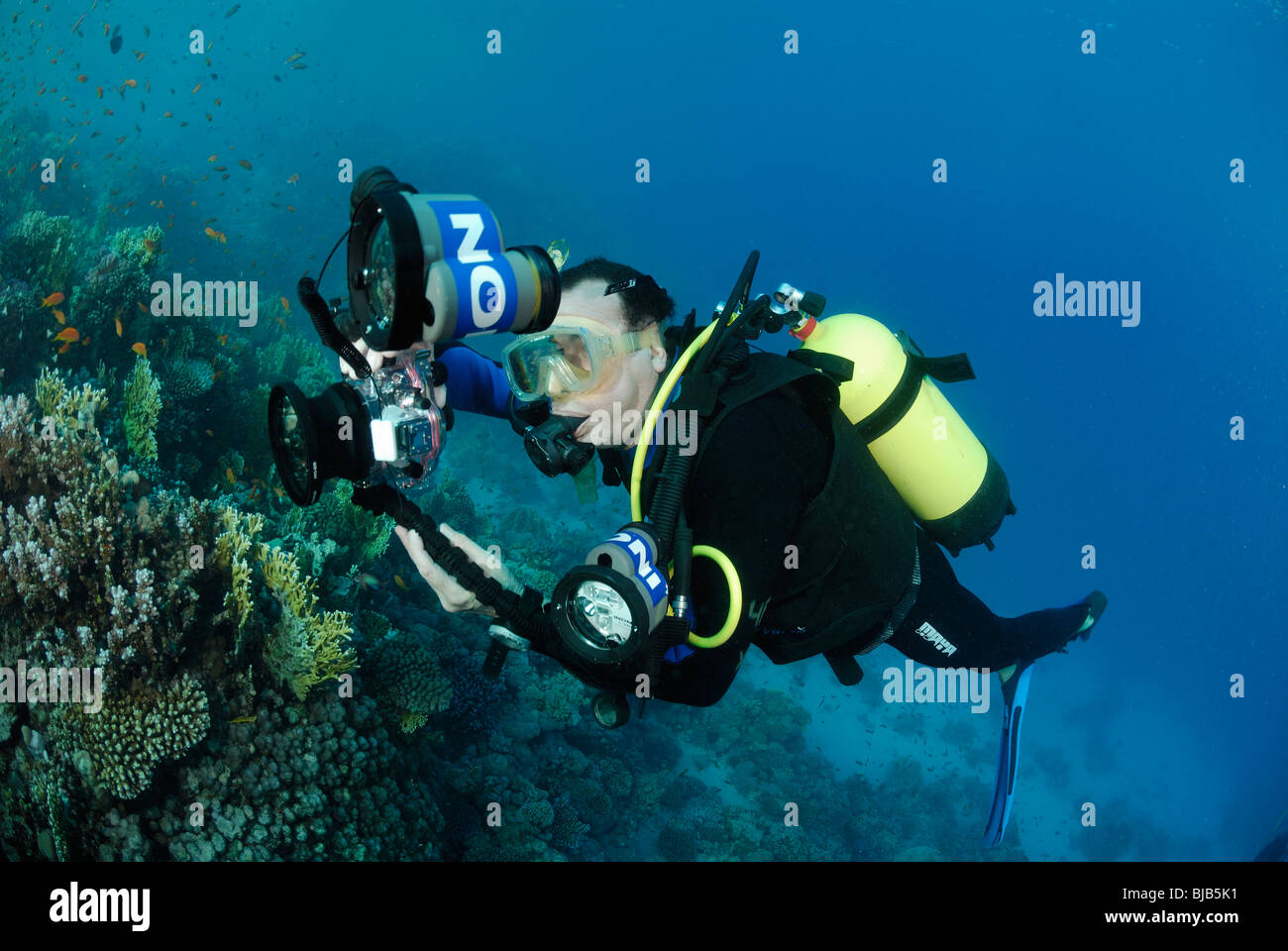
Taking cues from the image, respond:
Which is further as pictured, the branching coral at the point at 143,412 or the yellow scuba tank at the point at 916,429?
the branching coral at the point at 143,412

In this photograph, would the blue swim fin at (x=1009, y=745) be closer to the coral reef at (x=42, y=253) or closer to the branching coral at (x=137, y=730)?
the branching coral at (x=137, y=730)

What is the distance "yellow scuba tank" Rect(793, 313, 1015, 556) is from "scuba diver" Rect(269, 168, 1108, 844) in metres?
0.01

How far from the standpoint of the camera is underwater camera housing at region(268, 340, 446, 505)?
6.28 ft

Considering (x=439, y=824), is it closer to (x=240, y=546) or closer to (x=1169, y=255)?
(x=240, y=546)

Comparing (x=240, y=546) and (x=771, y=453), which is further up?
(x=771, y=453)

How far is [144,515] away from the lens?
442cm

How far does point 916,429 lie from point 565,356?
218 centimetres

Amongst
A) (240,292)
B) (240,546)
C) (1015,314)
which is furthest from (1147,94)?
(240,546)

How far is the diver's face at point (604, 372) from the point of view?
2891 mm

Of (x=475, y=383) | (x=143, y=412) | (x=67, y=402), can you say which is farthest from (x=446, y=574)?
(x=143, y=412)

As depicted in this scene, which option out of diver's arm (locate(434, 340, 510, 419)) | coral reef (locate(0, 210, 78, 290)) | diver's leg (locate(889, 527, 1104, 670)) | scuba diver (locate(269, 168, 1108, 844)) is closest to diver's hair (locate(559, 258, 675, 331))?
scuba diver (locate(269, 168, 1108, 844))

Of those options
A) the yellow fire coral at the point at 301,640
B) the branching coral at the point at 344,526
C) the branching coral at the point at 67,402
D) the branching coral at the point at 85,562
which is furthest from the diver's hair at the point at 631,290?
the branching coral at the point at 67,402

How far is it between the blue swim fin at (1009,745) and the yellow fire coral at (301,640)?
17.1ft
